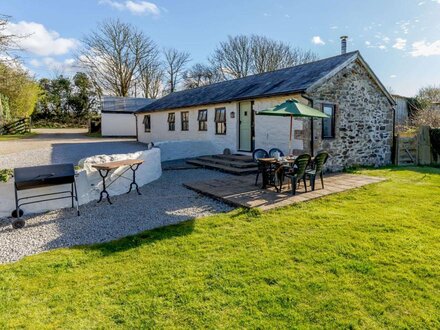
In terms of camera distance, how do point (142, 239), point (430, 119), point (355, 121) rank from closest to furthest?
point (142, 239), point (355, 121), point (430, 119)

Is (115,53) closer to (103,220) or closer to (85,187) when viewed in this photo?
(85,187)

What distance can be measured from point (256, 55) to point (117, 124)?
1764 centimetres

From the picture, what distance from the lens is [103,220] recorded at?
5.48m

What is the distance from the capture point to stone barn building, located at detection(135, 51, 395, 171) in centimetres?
999

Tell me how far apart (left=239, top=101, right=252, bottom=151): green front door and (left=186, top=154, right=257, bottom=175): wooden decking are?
54 centimetres

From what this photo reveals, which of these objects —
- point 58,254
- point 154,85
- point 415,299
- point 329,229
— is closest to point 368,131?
point 329,229

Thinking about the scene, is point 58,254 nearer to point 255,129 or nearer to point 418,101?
point 255,129


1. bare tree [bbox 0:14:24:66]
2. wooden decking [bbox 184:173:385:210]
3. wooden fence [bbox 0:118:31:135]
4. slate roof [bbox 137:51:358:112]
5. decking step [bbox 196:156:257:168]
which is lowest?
wooden decking [bbox 184:173:385:210]

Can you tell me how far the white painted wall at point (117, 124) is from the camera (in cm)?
2855

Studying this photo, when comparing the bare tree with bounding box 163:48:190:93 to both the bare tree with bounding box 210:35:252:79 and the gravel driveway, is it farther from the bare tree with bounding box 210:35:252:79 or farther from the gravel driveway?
the gravel driveway

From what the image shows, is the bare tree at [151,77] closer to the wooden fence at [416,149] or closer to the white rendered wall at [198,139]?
the white rendered wall at [198,139]

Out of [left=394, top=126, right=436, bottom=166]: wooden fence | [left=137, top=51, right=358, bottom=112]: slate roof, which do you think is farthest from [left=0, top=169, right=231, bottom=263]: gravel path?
[left=394, top=126, right=436, bottom=166]: wooden fence

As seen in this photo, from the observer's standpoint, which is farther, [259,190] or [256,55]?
[256,55]

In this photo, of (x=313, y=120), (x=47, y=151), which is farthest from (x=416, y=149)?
(x=47, y=151)
